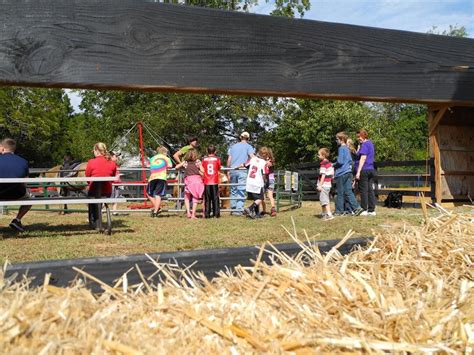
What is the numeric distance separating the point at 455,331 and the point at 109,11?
1.40 metres

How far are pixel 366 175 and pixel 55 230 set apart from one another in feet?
20.5

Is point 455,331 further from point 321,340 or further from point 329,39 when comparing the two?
point 329,39

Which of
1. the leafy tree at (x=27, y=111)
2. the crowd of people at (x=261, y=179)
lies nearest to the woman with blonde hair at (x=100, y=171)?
the crowd of people at (x=261, y=179)

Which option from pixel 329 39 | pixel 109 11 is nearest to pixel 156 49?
pixel 109 11

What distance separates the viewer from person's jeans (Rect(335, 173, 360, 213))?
11.1m

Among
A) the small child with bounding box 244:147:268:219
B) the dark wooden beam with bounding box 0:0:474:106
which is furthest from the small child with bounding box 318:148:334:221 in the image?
the dark wooden beam with bounding box 0:0:474:106

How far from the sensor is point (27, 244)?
7.07 m

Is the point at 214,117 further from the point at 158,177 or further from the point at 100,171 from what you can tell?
the point at 100,171

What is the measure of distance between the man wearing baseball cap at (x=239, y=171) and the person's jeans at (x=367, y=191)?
2664mm

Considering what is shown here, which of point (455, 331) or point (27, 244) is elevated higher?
point (455, 331)

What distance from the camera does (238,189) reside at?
12680 millimetres

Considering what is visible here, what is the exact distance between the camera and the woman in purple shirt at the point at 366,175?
11273mm

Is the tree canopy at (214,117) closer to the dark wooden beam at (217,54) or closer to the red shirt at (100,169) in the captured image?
the red shirt at (100,169)

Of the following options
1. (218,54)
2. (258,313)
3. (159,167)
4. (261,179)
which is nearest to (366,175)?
(261,179)
